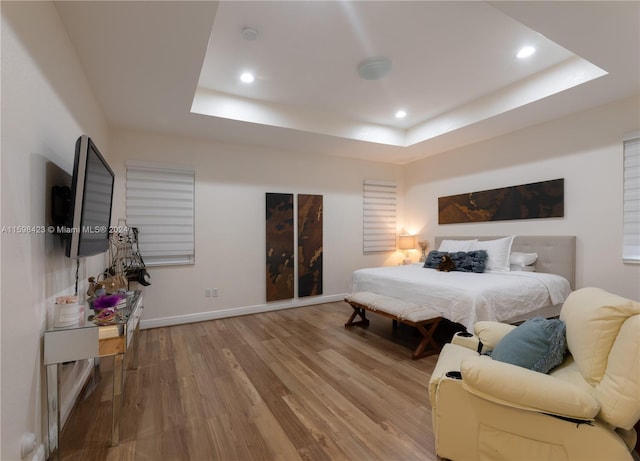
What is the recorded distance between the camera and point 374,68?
3.02 meters

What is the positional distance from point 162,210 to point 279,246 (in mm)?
1730

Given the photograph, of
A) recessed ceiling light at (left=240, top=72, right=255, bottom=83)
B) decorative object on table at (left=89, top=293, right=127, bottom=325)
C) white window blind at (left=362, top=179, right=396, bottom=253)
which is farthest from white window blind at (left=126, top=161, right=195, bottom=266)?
white window blind at (left=362, top=179, right=396, bottom=253)

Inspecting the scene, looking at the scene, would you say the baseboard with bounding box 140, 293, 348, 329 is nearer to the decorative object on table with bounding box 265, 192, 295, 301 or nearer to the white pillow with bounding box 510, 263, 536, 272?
the decorative object on table with bounding box 265, 192, 295, 301

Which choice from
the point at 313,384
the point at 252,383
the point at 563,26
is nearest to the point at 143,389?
the point at 252,383

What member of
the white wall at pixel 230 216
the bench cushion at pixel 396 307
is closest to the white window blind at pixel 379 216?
the white wall at pixel 230 216

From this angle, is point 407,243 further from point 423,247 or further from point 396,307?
point 396,307

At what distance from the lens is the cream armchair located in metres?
1.16

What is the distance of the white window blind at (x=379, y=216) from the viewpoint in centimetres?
561

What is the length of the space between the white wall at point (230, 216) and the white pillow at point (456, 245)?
1.69 metres

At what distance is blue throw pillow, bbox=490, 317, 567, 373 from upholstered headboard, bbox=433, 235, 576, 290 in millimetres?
2641

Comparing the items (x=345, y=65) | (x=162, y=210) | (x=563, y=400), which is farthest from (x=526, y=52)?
(x=162, y=210)

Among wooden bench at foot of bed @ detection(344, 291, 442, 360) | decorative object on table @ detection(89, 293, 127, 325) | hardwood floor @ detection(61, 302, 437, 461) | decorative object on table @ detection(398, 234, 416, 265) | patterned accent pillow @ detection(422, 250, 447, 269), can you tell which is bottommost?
hardwood floor @ detection(61, 302, 437, 461)

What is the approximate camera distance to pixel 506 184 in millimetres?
4336

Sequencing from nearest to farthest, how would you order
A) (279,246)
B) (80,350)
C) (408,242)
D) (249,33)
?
(80,350) < (249,33) < (279,246) < (408,242)
